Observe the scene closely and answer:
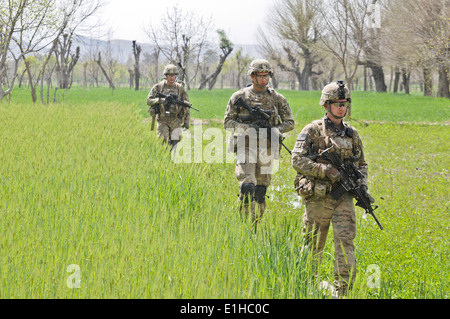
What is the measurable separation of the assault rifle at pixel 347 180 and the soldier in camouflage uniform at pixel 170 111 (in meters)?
5.33

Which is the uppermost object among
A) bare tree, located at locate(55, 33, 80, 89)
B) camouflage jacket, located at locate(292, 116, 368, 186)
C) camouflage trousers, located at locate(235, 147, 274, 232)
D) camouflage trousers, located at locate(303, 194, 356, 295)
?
bare tree, located at locate(55, 33, 80, 89)

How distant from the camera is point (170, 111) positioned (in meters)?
9.35

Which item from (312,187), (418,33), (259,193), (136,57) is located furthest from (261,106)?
(136,57)

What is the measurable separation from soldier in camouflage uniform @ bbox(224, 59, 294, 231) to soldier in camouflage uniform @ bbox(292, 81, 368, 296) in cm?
141

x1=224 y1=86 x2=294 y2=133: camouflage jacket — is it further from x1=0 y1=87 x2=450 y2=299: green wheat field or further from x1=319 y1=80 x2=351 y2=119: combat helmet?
x1=319 y1=80 x2=351 y2=119: combat helmet

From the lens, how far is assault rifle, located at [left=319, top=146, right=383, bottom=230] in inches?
172

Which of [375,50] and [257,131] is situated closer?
[257,131]

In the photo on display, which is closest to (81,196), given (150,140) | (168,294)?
(168,294)

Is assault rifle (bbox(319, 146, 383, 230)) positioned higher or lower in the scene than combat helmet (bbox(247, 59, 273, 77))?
lower

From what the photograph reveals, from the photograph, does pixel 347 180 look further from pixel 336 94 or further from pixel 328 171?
pixel 336 94

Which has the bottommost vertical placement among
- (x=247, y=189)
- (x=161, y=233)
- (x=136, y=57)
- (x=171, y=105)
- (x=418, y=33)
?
(x=161, y=233)

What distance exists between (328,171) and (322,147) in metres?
0.26

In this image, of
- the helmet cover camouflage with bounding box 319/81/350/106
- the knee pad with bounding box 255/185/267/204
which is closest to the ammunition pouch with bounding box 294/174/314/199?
the helmet cover camouflage with bounding box 319/81/350/106

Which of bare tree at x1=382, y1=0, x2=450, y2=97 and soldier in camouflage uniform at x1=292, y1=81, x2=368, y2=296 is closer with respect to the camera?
soldier in camouflage uniform at x1=292, y1=81, x2=368, y2=296
